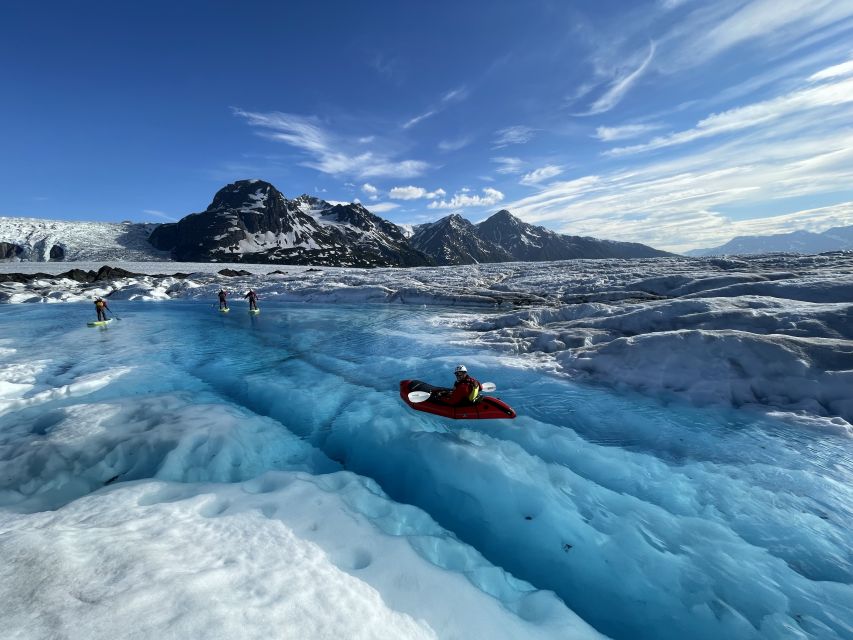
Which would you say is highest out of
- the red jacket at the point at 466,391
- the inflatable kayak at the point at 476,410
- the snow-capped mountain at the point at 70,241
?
the snow-capped mountain at the point at 70,241

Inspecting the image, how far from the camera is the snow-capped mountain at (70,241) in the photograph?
109125mm

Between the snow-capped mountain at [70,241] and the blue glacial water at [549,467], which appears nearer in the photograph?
the blue glacial water at [549,467]

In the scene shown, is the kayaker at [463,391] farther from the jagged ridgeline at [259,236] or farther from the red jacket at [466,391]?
the jagged ridgeline at [259,236]

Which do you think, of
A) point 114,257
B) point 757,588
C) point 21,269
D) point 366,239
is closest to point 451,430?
point 757,588

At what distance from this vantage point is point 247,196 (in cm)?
16912

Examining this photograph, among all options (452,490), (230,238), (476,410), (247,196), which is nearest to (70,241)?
(230,238)

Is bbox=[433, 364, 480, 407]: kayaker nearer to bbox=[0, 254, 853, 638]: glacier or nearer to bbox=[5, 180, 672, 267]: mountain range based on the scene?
bbox=[0, 254, 853, 638]: glacier

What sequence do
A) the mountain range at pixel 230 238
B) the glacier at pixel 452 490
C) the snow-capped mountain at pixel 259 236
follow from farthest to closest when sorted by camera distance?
the snow-capped mountain at pixel 259 236, the mountain range at pixel 230 238, the glacier at pixel 452 490

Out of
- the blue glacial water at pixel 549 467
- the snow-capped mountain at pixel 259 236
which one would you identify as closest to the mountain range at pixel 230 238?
the snow-capped mountain at pixel 259 236

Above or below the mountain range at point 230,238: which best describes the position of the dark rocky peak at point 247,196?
above

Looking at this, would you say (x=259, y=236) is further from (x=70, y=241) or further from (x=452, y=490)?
(x=452, y=490)

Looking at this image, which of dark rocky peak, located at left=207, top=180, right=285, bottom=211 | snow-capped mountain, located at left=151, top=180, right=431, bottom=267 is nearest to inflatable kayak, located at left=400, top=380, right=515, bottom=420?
snow-capped mountain, located at left=151, top=180, right=431, bottom=267

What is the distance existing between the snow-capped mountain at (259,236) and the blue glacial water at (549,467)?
12357 centimetres

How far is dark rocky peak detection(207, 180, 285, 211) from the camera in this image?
165125mm
